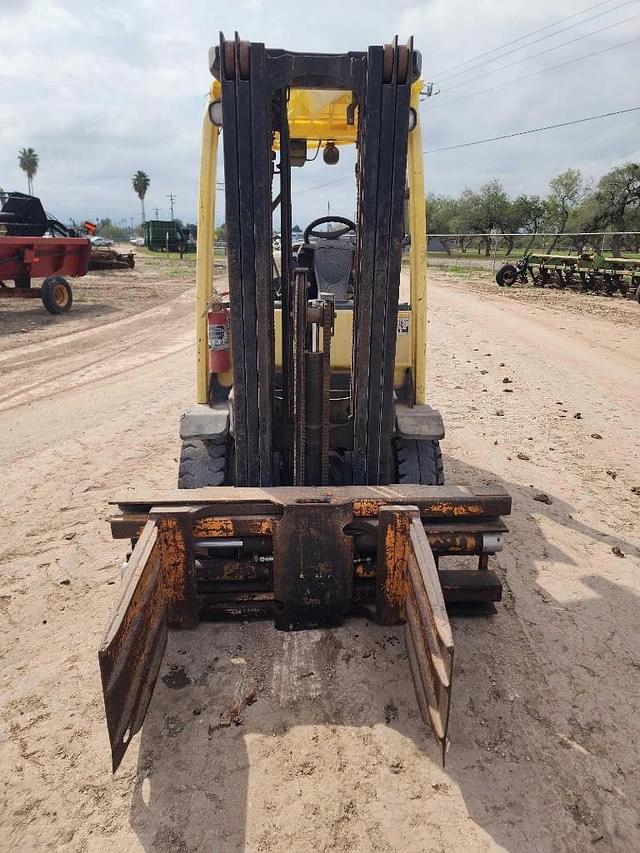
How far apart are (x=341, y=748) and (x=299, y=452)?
1.55 meters

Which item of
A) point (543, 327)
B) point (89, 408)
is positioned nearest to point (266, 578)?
point (89, 408)

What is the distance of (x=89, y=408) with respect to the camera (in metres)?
7.90

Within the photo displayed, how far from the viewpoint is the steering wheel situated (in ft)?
15.9

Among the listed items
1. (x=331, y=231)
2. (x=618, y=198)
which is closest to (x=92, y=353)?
(x=331, y=231)

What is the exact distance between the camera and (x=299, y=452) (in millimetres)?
3486

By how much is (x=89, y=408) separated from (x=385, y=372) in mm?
5610

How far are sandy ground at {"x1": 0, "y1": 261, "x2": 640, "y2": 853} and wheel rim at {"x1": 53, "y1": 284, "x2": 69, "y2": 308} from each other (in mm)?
11513

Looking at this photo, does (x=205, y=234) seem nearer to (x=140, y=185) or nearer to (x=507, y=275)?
(x=507, y=275)

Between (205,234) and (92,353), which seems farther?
(92,353)

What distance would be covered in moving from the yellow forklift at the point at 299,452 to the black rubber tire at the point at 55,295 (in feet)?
45.0

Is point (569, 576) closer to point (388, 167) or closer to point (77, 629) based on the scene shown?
point (388, 167)

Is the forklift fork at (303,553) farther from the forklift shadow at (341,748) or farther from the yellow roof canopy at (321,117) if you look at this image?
the yellow roof canopy at (321,117)

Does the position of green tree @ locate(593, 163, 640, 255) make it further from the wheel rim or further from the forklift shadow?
the forklift shadow

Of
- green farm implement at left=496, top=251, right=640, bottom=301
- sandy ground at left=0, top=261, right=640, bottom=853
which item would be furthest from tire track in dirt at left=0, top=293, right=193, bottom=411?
green farm implement at left=496, top=251, right=640, bottom=301
